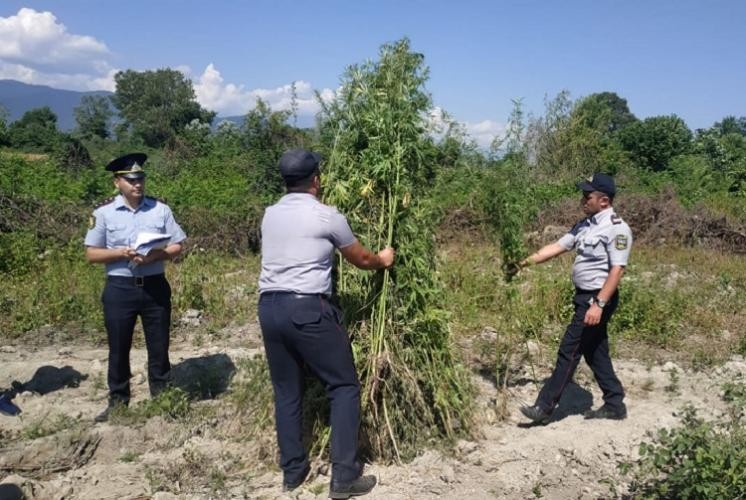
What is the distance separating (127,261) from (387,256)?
1.91 m

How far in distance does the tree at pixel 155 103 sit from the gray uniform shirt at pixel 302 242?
121 feet

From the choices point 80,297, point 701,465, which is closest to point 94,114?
point 80,297

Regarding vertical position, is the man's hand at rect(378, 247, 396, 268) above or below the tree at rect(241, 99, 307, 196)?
below

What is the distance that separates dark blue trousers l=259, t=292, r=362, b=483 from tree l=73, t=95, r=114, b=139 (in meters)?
44.7

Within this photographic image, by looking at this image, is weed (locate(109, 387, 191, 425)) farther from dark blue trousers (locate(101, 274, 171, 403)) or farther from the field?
dark blue trousers (locate(101, 274, 171, 403))

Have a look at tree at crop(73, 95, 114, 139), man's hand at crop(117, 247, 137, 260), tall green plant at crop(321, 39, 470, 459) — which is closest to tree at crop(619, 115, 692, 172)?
tall green plant at crop(321, 39, 470, 459)

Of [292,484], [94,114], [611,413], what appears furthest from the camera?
[94,114]

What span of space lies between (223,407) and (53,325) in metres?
3.02

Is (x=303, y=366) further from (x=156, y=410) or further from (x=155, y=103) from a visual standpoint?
(x=155, y=103)

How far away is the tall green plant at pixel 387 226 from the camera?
3857 millimetres

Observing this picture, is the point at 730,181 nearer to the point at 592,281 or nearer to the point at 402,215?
the point at 592,281

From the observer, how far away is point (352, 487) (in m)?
3.47

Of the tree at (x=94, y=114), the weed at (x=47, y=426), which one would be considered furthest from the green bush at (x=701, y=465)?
the tree at (x=94, y=114)

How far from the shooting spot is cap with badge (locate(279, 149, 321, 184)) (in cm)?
338
